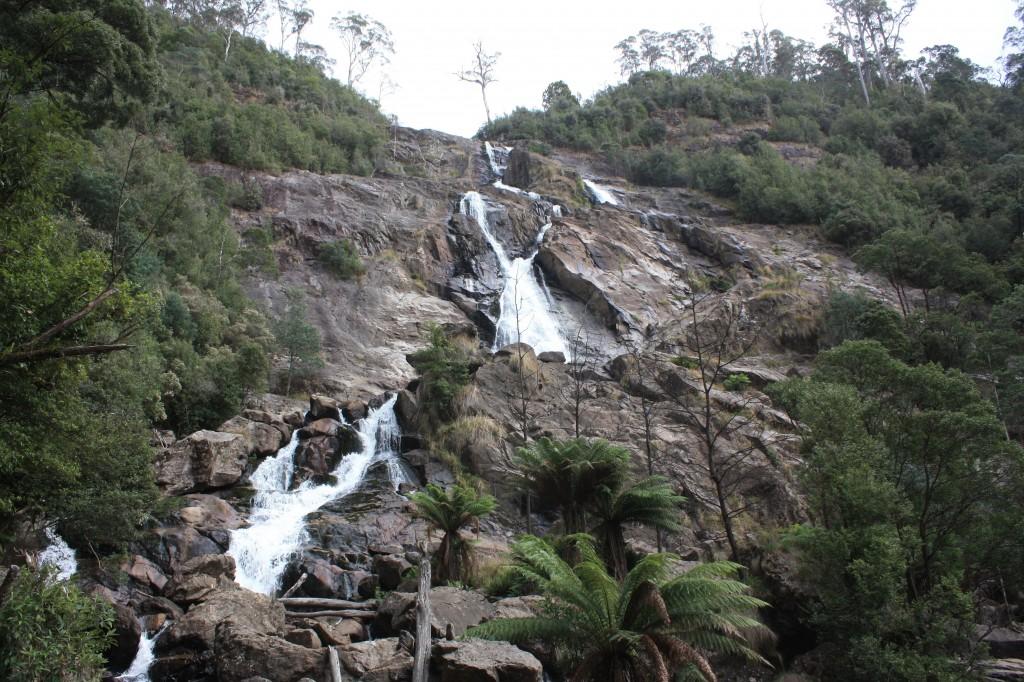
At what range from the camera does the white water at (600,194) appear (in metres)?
46.4

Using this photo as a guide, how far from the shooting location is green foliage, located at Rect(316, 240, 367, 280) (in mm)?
31812

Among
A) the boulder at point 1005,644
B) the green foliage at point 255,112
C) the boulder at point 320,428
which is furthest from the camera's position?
the green foliage at point 255,112

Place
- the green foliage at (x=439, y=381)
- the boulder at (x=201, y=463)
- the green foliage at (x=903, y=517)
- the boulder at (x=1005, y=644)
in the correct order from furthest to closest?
the green foliage at (x=439, y=381) → the boulder at (x=201, y=463) → the boulder at (x=1005, y=644) → the green foliage at (x=903, y=517)

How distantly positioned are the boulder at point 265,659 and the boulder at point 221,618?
367 mm

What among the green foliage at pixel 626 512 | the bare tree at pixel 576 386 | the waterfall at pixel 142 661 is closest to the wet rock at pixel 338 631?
the waterfall at pixel 142 661

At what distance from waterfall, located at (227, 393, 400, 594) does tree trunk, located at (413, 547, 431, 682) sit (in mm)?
5747

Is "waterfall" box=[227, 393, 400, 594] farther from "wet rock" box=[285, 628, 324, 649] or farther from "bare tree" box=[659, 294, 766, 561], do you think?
"bare tree" box=[659, 294, 766, 561]

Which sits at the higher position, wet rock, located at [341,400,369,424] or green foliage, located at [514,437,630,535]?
green foliage, located at [514,437,630,535]

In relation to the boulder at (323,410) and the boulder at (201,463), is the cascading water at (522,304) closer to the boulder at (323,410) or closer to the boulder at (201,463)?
the boulder at (323,410)

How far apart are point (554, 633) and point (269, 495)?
457 inches

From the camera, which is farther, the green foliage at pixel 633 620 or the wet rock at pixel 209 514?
the wet rock at pixel 209 514

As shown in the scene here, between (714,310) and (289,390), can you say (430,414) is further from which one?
(714,310)

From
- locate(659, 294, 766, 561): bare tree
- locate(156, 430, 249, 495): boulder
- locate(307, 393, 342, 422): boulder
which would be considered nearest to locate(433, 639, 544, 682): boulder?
locate(659, 294, 766, 561): bare tree

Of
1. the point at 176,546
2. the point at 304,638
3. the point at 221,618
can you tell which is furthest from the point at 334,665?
the point at 176,546
